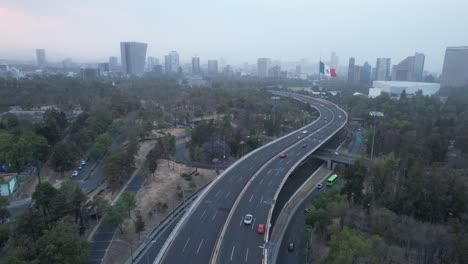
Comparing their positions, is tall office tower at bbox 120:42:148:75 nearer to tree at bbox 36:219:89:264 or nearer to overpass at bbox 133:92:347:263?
overpass at bbox 133:92:347:263

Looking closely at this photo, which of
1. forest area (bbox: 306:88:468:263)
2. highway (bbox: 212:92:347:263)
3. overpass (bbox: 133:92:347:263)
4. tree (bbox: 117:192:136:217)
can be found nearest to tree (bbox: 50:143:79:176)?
tree (bbox: 117:192:136:217)

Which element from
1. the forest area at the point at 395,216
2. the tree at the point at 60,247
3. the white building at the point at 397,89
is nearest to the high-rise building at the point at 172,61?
the white building at the point at 397,89

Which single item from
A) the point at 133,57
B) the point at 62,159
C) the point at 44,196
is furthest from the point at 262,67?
the point at 44,196

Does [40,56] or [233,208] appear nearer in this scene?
[233,208]

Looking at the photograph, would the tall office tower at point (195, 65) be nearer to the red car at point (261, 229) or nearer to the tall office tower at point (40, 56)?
the tall office tower at point (40, 56)

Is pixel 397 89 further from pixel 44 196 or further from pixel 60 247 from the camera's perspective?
pixel 60 247

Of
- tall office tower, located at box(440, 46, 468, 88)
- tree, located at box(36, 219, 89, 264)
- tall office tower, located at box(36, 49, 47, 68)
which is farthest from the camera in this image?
tall office tower, located at box(36, 49, 47, 68)

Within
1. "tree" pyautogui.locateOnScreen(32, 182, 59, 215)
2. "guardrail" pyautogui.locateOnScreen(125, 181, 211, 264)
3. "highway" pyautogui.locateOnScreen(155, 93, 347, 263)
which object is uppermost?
"tree" pyautogui.locateOnScreen(32, 182, 59, 215)
